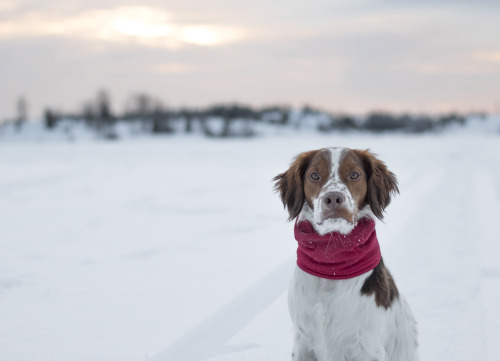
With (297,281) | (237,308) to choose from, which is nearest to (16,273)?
(237,308)

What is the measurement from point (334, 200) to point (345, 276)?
0.50 meters

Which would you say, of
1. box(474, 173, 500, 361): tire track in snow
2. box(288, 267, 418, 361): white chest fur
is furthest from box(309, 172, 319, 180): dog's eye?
box(474, 173, 500, 361): tire track in snow

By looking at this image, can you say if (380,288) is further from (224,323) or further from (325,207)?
(224,323)

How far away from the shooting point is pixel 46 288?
5316 millimetres

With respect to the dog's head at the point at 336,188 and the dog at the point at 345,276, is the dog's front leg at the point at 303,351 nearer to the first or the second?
the dog at the point at 345,276

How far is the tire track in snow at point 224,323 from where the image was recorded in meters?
3.80

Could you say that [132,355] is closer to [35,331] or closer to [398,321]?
[35,331]

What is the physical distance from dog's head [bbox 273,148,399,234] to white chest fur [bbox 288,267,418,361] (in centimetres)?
37

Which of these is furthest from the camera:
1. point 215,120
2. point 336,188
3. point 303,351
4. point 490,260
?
point 215,120

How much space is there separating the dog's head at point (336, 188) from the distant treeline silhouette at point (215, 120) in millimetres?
70927

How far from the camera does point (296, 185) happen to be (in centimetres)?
329

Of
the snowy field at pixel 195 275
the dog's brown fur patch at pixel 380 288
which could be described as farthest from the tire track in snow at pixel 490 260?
the dog's brown fur patch at pixel 380 288

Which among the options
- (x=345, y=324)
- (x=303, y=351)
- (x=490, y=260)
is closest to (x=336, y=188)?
(x=345, y=324)

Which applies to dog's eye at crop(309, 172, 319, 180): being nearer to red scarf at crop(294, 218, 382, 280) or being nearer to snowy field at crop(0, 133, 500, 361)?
red scarf at crop(294, 218, 382, 280)
